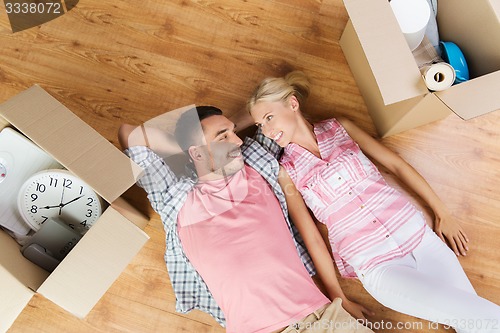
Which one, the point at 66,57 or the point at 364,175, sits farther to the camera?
the point at 66,57

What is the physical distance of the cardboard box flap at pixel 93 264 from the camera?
0.93 metres

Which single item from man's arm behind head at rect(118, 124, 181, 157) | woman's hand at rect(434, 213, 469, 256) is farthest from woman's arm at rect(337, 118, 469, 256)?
man's arm behind head at rect(118, 124, 181, 157)

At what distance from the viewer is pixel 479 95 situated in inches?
39.1

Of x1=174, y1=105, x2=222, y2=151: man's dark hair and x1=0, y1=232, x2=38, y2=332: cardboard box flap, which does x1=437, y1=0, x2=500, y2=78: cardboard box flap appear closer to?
x1=174, y1=105, x2=222, y2=151: man's dark hair

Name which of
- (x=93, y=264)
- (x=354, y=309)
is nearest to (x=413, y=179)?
(x=354, y=309)

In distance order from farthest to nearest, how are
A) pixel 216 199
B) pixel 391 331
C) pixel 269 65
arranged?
pixel 269 65, pixel 391 331, pixel 216 199

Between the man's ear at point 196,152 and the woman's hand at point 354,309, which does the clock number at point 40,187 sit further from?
the woman's hand at point 354,309

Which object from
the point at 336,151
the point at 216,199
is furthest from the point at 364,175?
the point at 216,199

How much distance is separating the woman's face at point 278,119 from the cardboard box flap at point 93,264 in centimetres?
49

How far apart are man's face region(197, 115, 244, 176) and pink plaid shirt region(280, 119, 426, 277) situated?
0.17m

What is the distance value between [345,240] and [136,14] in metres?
1.04

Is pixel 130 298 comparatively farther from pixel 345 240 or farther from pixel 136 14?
pixel 136 14

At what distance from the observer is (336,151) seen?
126 cm

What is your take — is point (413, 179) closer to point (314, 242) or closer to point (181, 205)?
point (314, 242)
